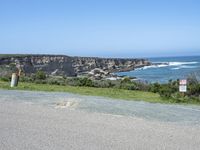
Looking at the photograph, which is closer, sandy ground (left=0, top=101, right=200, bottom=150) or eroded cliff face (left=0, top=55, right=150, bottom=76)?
sandy ground (left=0, top=101, right=200, bottom=150)

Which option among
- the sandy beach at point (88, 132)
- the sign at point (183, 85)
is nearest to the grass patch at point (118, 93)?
the sign at point (183, 85)

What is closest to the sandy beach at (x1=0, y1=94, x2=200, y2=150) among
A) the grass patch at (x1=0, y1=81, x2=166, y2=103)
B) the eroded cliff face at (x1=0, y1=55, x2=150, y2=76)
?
the grass patch at (x1=0, y1=81, x2=166, y2=103)

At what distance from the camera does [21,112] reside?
13.0 metres

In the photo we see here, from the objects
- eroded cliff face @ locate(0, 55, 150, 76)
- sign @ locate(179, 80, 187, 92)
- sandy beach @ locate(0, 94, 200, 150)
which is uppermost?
sign @ locate(179, 80, 187, 92)

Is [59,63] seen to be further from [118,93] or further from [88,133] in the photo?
[88,133]

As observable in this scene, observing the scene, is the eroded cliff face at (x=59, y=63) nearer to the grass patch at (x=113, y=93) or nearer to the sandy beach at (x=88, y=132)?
the grass patch at (x=113, y=93)

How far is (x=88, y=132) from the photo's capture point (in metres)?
9.84

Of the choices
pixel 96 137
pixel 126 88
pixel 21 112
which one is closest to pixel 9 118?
pixel 21 112

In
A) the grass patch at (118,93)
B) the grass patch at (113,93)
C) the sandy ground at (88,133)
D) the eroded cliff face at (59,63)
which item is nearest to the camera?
the sandy ground at (88,133)

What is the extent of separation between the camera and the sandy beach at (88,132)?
8.57 meters

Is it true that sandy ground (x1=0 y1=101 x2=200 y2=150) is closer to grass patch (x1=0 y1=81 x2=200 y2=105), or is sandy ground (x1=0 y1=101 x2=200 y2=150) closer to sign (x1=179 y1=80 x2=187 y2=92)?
grass patch (x1=0 y1=81 x2=200 y2=105)

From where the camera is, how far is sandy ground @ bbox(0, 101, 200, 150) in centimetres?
856

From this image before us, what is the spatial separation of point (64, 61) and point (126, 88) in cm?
6674

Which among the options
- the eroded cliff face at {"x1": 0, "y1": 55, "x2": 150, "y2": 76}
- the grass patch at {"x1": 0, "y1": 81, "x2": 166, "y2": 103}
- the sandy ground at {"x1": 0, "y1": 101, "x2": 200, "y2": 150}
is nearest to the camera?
the sandy ground at {"x1": 0, "y1": 101, "x2": 200, "y2": 150}
